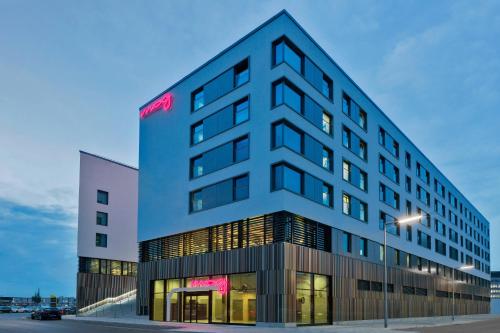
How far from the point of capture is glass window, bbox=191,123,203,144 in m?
43.4

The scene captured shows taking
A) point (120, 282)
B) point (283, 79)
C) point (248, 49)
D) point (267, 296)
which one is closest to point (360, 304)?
point (267, 296)

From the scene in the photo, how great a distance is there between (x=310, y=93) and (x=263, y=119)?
16.4 feet

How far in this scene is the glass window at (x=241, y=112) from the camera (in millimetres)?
38938

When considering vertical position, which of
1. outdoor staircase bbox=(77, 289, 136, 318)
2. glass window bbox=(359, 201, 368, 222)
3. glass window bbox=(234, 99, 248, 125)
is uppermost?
glass window bbox=(234, 99, 248, 125)

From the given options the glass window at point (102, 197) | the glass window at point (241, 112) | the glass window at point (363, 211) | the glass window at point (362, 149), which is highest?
the glass window at point (241, 112)

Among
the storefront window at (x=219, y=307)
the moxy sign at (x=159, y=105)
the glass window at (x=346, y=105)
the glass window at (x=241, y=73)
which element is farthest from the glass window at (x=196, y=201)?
the glass window at (x=346, y=105)

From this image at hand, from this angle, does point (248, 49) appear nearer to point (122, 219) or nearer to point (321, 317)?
point (321, 317)

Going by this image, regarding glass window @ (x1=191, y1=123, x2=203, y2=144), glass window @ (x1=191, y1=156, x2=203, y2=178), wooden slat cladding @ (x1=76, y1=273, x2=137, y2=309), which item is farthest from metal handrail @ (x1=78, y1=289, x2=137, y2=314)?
glass window @ (x1=191, y1=123, x2=203, y2=144)

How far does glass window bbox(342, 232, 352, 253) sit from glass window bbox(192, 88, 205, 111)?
1653 cm

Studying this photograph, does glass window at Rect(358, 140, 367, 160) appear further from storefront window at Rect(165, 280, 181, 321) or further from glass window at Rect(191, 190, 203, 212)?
storefront window at Rect(165, 280, 181, 321)

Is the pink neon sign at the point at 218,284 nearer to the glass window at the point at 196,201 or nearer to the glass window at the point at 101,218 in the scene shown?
the glass window at the point at 196,201

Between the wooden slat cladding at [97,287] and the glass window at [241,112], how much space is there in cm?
3372

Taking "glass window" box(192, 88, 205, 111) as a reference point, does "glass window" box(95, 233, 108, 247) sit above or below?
below

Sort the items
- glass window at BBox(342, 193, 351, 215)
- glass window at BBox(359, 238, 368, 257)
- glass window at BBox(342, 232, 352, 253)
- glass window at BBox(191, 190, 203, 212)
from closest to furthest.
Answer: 1. glass window at BBox(191, 190, 203, 212)
2. glass window at BBox(342, 232, 352, 253)
3. glass window at BBox(342, 193, 351, 215)
4. glass window at BBox(359, 238, 368, 257)
